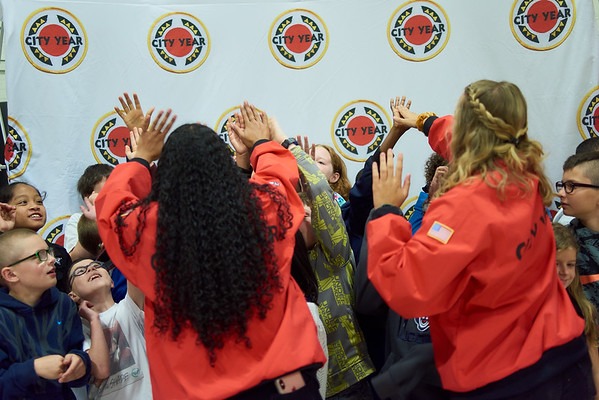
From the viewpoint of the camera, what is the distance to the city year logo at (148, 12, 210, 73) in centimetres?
418

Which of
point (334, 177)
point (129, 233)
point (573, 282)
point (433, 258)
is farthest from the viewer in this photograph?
point (334, 177)

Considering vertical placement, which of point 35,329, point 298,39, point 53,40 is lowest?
point 35,329

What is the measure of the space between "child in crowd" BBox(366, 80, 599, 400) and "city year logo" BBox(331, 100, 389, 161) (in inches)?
84.0

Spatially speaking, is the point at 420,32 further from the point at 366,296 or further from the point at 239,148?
the point at 366,296

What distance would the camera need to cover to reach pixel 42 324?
2.45 metres

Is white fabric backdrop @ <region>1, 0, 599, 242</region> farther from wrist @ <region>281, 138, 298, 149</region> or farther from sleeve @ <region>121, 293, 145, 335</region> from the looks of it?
sleeve @ <region>121, 293, 145, 335</region>

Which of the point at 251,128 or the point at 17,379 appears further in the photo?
the point at 251,128

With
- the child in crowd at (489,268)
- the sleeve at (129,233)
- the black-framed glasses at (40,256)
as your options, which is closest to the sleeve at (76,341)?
the black-framed glasses at (40,256)

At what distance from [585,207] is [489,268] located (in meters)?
1.36

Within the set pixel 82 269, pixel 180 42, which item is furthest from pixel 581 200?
pixel 180 42

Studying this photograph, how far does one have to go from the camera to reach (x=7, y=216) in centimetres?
336

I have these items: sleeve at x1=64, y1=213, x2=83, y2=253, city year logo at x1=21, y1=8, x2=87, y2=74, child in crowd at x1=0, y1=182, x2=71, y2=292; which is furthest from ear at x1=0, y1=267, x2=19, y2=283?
city year logo at x1=21, y1=8, x2=87, y2=74

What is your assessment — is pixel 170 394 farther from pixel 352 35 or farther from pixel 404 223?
pixel 352 35

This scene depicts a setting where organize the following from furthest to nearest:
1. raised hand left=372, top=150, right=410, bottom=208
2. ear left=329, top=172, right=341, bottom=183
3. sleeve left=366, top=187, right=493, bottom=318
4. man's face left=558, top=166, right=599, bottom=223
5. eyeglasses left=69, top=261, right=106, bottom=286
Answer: ear left=329, top=172, right=341, bottom=183
man's face left=558, top=166, right=599, bottom=223
eyeglasses left=69, top=261, right=106, bottom=286
raised hand left=372, top=150, right=410, bottom=208
sleeve left=366, top=187, right=493, bottom=318
